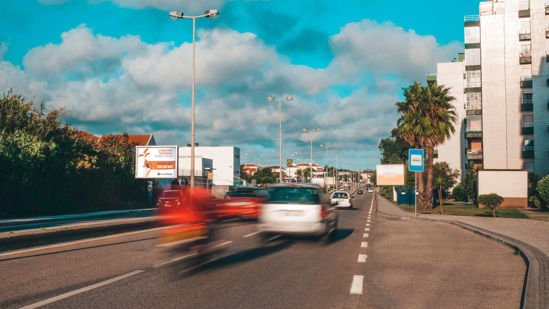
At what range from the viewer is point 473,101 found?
211 feet

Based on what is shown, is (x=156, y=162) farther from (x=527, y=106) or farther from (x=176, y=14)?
(x=527, y=106)

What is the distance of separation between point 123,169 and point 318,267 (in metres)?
36.5

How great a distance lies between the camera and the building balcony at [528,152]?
53362mm

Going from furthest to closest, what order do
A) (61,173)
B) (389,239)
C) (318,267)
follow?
(61,173)
(389,239)
(318,267)

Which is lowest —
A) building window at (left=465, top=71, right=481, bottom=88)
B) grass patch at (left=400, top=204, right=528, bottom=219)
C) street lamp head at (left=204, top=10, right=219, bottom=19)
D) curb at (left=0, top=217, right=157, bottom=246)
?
grass patch at (left=400, top=204, right=528, bottom=219)

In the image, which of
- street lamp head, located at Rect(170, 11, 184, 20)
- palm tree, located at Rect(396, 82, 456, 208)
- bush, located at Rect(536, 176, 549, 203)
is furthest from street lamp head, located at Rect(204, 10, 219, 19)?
bush, located at Rect(536, 176, 549, 203)

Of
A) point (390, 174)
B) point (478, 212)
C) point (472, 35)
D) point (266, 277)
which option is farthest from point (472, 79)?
point (266, 277)

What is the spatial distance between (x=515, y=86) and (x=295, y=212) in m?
52.3

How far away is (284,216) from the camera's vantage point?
11797mm

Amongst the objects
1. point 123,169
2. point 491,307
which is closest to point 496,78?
point 123,169

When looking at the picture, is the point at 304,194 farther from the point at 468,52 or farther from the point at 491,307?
the point at 468,52

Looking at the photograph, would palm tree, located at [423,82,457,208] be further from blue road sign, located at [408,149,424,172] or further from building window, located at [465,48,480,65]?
building window, located at [465,48,480,65]

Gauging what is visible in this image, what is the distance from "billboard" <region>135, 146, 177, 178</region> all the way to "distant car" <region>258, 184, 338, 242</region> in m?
33.0

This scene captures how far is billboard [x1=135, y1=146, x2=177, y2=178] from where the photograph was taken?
43.4 metres
